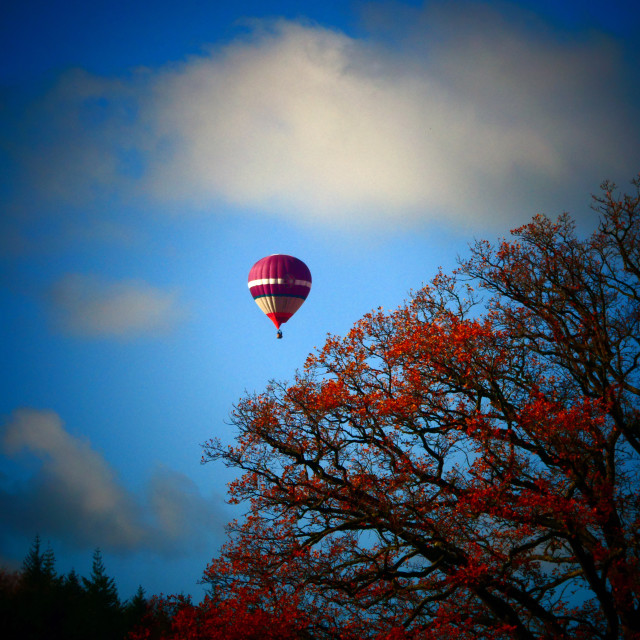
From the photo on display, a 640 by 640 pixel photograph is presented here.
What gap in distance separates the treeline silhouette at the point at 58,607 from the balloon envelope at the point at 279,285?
78.7 feet

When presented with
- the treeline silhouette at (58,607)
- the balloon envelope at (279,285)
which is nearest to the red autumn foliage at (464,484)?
the treeline silhouette at (58,607)

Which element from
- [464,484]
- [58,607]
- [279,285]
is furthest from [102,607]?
[464,484]

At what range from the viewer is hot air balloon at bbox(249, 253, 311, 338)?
45.8 metres

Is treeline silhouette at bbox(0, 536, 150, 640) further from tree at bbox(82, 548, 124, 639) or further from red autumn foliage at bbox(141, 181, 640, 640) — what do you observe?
red autumn foliage at bbox(141, 181, 640, 640)

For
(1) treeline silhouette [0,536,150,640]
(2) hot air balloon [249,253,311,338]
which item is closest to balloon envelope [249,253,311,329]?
(2) hot air balloon [249,253,311,338]

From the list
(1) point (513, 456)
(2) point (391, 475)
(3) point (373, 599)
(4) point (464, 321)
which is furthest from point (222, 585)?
(4) point (464, 321)

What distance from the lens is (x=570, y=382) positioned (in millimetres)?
18766

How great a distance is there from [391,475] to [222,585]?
6.07 meters

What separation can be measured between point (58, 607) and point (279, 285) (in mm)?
25443

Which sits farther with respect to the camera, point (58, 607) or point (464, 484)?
point (58, 607)

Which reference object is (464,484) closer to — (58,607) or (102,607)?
(58,607)

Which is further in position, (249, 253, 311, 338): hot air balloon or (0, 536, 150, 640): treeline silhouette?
(249, 253, 311, 338): hot air balloon

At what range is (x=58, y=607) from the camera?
37.5m

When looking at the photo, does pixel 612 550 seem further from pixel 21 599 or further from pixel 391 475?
pixel 21 599
